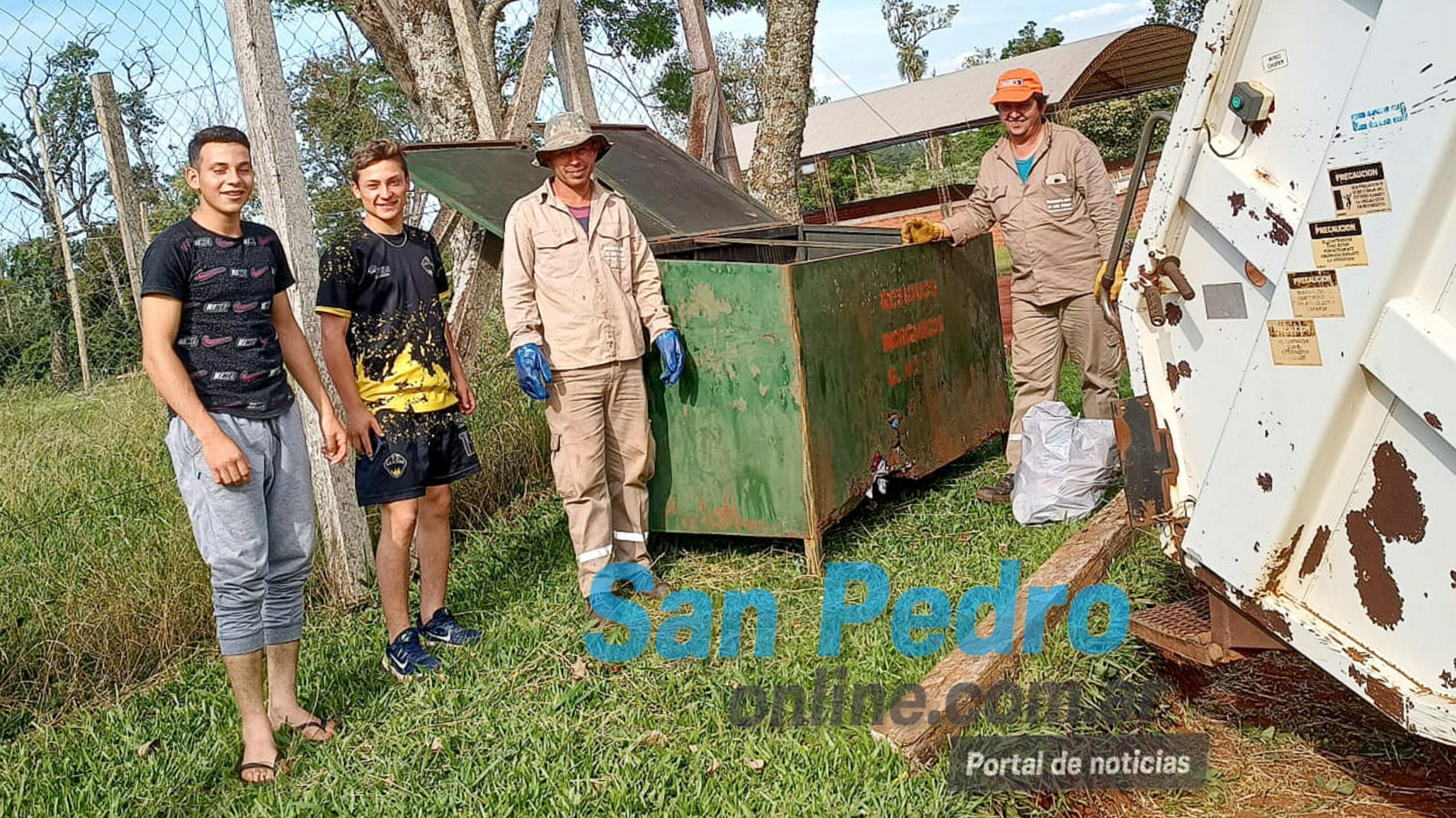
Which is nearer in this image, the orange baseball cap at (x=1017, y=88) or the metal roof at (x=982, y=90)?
the orange baseball cap at (x=1017, y=88)

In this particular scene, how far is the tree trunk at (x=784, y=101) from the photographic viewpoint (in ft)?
25.9

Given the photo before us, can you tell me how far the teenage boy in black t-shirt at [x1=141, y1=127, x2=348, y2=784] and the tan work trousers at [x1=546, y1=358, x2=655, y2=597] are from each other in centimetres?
100

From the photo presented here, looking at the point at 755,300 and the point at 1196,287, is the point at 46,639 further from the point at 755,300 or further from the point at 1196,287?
the point at 1196,287

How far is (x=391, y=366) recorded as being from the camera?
3.82 metres

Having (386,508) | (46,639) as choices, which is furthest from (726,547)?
(46,639)

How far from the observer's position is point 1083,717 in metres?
3.22

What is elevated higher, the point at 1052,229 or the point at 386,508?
the point at 1052,229

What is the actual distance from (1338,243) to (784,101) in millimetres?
6140

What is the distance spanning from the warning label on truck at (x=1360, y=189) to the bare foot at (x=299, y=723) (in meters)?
2.96

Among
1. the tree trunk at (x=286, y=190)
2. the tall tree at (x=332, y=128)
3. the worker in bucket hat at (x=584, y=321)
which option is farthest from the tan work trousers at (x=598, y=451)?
the tall tree at (x=332, y=128)

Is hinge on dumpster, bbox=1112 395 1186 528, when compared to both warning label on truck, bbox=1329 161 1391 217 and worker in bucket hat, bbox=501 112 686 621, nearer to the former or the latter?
warning label on truck, bbox=1329 161 1391 217

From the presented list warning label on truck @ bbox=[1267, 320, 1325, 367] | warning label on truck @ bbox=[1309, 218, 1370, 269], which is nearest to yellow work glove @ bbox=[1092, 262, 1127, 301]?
warning label on truck @ bbox=[1267, 320, 1325, 367]

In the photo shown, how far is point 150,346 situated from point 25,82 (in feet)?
5.56

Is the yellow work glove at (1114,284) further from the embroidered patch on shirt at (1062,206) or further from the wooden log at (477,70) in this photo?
the wooden log at (477,70)
